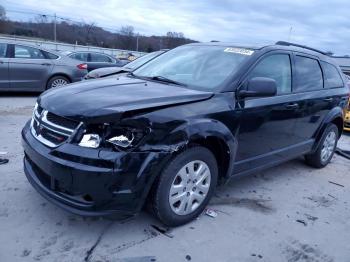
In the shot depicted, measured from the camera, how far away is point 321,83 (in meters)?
5.20

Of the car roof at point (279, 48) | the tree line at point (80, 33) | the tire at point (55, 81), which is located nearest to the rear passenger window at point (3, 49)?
the tire at point (55, 81)

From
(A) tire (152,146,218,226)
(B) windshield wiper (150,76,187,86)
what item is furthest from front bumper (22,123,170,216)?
(B) windshield wiper (150,76,187,86)

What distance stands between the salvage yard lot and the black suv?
274mm

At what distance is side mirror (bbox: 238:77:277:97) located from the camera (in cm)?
364

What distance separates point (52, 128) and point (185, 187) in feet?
4.19

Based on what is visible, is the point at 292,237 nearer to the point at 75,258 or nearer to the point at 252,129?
the point at 252,129

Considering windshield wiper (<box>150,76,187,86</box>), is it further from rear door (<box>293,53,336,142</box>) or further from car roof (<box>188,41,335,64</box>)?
rear door (<box>293,53,336,142</box>)

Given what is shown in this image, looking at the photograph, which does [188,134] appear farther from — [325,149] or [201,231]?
[325,149]

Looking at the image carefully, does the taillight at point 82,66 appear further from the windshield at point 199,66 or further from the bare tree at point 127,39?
the bare tree at point 127,39

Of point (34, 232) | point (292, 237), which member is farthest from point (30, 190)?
point (292, 237)

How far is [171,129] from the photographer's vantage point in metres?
3.10

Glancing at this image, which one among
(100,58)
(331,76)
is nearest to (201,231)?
(331,76)

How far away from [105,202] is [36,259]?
0.67 metres

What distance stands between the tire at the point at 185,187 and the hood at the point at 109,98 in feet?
1.68
